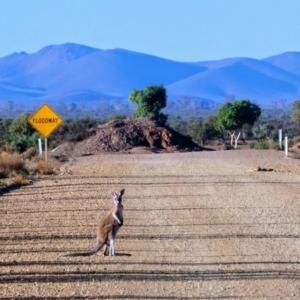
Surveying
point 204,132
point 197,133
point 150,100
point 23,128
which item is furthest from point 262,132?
point 23,128

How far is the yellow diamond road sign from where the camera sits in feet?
97.8

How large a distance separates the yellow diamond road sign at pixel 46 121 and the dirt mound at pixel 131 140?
14221 millimetres

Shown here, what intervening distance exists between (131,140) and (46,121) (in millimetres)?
18159

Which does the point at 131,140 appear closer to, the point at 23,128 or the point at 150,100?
the point at 23,128

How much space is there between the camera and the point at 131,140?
47.9 metres

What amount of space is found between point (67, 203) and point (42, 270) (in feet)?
26.5

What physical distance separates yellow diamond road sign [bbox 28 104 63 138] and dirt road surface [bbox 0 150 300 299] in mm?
4083

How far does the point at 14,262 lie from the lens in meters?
11.8

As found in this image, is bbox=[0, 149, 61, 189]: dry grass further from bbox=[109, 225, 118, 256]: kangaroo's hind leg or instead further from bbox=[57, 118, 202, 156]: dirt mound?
bbox=[109, 225, 118, 256]: kangaroo's hind leg

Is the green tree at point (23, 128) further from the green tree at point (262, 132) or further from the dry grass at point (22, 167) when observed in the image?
the dry grass at point (22, 167)

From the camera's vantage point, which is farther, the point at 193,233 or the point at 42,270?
the point at 193,233

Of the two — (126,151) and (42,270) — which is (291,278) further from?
(126,151)

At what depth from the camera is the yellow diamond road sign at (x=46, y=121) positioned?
29.8 meters

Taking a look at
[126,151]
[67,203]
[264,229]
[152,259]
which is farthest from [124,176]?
[126,151]
